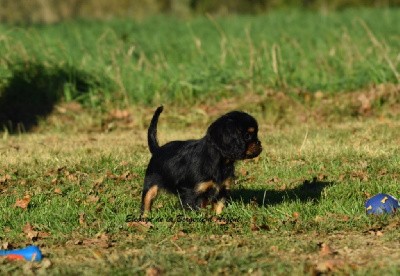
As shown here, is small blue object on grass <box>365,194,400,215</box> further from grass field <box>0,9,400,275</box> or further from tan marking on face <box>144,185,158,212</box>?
tan marking on face <box>144,185,158,212</box>

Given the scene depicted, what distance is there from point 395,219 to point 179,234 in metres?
1.85

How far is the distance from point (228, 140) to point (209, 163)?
31 centimetres

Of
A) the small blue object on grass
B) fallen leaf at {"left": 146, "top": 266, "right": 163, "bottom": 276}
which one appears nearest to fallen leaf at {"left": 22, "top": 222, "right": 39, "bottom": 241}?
fallen leaf at {"left": 146, "top": 266, "right": 163, "bottom": 276}

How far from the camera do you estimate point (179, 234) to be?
22.4 ft

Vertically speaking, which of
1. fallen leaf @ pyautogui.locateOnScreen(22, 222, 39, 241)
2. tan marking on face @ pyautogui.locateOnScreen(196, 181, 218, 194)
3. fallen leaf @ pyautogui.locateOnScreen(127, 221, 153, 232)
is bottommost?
fallen leaf @ pyautogui.locateOnScreen(127, 221, 153, 232)

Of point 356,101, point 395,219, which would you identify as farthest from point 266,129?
point 395,219

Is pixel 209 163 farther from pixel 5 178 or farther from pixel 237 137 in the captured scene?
pixel 5 178

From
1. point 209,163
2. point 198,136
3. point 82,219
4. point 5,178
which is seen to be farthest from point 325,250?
point 198,136

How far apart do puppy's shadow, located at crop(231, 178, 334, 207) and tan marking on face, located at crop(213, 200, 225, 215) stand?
634 mm

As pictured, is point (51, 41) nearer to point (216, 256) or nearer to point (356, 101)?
point (356, 101)

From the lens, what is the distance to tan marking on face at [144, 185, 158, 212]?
25.3ft

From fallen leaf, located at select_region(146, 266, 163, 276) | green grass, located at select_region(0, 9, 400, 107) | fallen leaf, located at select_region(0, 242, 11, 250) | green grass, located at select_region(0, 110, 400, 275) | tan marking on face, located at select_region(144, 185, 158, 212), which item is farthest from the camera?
green grass, located at select_region(0, 9, 400, 107)

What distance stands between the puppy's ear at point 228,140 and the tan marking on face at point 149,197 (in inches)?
31.9

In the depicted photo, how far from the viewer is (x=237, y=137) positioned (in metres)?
7.12
